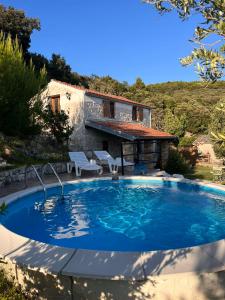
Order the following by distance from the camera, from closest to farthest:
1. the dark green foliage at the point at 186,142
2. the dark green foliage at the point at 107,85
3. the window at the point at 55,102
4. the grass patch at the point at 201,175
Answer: the grass patch at the point at 201,175
the window at the point at 55,102
the dark green foliage at the point at 186,142
the dark green foliage at the point at 107,85

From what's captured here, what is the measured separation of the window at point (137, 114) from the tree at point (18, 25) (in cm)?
1578

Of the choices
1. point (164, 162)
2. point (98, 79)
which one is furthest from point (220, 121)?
point (98, 79)

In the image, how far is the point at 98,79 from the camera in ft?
158

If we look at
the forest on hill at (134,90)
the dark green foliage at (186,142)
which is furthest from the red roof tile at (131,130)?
the dark green foliage at (186,142)

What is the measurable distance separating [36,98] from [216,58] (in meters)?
17.4

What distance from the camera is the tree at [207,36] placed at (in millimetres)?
2516

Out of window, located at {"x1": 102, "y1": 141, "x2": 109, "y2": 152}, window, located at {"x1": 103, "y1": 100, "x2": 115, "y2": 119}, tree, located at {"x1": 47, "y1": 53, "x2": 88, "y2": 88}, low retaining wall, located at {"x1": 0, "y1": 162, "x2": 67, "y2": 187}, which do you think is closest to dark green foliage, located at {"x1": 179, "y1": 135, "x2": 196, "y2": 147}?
window, located at {"x1": 103, "y1": 100, "x2": 115, "y2": 119}

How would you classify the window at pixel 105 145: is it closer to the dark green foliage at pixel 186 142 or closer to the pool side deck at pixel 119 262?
the dark green foliage at pixel 186 142

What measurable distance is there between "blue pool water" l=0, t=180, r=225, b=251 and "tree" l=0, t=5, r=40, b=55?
25.9 m

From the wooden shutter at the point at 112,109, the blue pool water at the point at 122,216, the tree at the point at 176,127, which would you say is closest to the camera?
the blue pool water at the point at 122,216

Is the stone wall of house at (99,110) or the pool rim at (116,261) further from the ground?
the stone wall of house at (99,110)

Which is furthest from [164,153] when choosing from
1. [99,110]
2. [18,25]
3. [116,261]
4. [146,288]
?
[18,25]

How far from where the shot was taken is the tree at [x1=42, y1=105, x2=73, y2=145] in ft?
63.4

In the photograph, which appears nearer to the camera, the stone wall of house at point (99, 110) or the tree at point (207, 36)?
the tree at point (207, 36)
